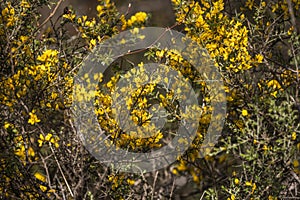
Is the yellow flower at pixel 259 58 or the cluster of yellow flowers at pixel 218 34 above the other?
the cluster of yellow flowers at pixel 218 34

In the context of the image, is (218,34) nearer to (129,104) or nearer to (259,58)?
(259,58)

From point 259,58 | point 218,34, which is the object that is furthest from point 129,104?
point 259,58

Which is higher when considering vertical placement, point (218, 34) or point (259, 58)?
point (218, 34)

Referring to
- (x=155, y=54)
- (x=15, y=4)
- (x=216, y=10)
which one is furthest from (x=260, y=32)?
(x=15, y=4)

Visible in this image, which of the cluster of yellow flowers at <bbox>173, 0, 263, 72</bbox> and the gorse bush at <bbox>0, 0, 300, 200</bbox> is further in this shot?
the cluster of yellow flowers at <bbox>173, 0, 263, 72</bbox>

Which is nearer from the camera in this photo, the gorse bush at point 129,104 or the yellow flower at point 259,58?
the gorse bush at point 129,104

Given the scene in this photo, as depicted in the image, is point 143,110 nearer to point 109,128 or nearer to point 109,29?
point 109,128

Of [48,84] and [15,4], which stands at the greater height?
[15,4]

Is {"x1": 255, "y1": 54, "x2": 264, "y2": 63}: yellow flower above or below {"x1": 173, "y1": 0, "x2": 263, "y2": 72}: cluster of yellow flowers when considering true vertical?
below
